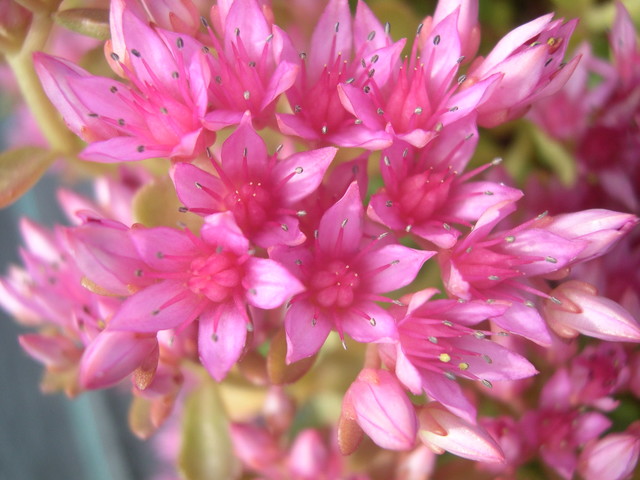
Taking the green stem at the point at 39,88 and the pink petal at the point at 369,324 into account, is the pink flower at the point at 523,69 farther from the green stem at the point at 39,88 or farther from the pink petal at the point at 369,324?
the green stem at the point at 39,88

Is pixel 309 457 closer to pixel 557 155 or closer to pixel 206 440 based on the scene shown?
pixel 206 440

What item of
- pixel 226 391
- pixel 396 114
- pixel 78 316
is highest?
pixel 396 114

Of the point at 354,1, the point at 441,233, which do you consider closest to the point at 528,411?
the point at 441,233

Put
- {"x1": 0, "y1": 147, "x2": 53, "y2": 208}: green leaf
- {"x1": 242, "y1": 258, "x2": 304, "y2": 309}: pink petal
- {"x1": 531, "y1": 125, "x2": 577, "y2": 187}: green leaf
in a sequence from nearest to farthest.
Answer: {"x1": 242, "y1": 258, "x2": 304, "y2": 309}: pink petal → {"x1": 0, "y1": 147, "x2": 53, "y2": 208}: green leaf → {"x1": 531, "y1": 125, "x2": 577, "y2": 187}: green leaf

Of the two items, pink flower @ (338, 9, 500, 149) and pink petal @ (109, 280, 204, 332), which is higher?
pink flower @ (338, 9, 500, 149)

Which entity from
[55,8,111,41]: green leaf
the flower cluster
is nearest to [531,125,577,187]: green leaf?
the flower cluster

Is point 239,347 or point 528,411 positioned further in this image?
point 528,411

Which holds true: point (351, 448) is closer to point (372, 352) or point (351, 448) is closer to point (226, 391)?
point (372, 352)

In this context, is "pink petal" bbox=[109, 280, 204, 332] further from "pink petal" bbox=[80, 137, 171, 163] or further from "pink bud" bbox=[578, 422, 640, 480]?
"pink bud" bbox=[578, 422, 640, 480]
